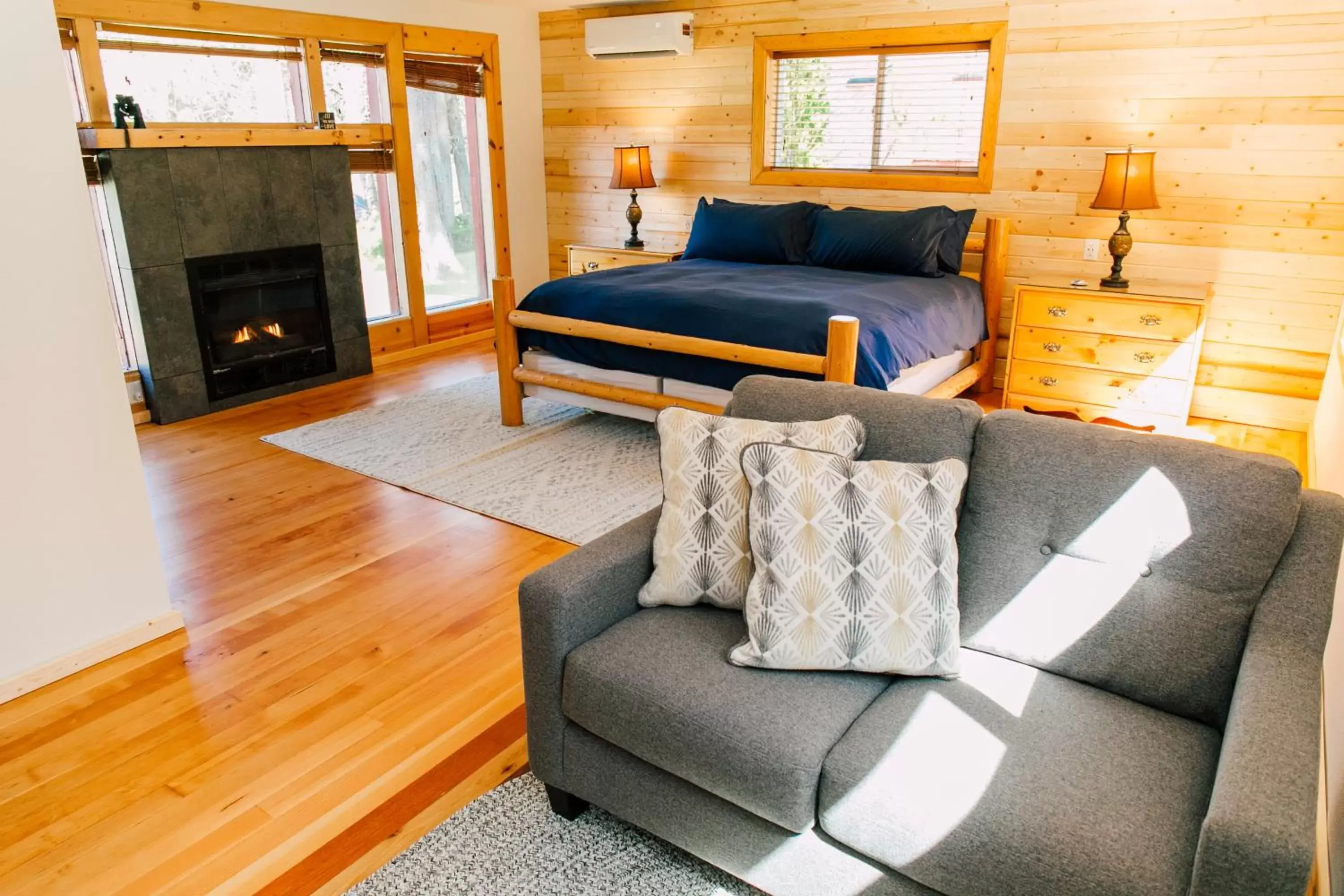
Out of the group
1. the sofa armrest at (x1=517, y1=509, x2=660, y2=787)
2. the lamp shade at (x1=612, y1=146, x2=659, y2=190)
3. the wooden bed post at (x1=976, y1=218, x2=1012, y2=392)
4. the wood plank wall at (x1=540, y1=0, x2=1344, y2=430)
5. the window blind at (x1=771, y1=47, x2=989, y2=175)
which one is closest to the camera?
the sofa armrest at (x1=517, y1=509, x2=660, y2=787)

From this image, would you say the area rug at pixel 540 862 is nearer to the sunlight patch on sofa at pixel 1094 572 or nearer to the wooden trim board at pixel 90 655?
the sunlight patch on sofa at pixel 1094 572

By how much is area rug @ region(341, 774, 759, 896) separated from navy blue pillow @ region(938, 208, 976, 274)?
363 cm

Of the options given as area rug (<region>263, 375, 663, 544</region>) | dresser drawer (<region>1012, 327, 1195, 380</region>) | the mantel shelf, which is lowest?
area rug (<region>263, 375, 663, 544</region>)

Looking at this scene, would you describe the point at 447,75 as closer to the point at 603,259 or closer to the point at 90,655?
the point at 603,259

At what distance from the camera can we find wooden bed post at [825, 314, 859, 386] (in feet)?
10.9

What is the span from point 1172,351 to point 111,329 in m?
4.23

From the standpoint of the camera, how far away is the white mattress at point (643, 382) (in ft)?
12.7

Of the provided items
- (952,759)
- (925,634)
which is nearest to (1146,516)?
(925,634)

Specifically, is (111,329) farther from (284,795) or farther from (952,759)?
(952,759)

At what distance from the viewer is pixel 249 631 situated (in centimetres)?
269

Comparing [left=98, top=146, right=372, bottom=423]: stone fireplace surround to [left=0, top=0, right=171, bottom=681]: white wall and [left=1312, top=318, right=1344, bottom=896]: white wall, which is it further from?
[left=1312, top=318, right=1344, bottom=896]: white wall

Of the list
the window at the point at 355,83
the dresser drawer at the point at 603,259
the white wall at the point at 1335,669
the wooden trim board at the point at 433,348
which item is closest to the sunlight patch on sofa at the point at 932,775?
the white wall at the point at 1335,669

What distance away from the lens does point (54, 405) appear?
2352 millimetres

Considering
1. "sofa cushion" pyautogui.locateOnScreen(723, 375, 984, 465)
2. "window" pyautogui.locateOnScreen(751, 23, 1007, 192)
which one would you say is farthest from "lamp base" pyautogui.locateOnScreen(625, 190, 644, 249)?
"sofa cushion" pyautogui.locateOnScreen(723, 375, 984, 465)
